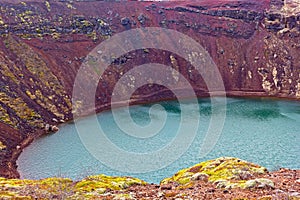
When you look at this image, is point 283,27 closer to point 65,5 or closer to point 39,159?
point 65,5

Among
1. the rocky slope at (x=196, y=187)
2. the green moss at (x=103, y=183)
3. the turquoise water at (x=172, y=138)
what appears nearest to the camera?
the rocky slope at (x=196, y=187)

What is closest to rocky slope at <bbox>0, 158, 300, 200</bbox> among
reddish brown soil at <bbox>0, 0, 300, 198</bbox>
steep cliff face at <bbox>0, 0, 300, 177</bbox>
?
steep cliff face at <bbox>0, 0, 300, 177</bbox>

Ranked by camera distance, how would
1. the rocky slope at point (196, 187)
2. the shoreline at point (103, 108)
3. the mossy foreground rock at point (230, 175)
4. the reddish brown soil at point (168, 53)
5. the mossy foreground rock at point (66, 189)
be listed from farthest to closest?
the reddish brown soil at point (168, 53)
the shoreline at point (103, 108)
the mossy foreground rock at point (66, 189)
the mossy foreground rock at point (230, 175)
the rocky slope at point (196, 187)

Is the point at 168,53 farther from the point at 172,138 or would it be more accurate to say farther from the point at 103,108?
the point at 172,138

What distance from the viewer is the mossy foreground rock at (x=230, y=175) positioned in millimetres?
40688

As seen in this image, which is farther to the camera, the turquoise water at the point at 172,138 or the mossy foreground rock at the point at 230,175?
Answer: the turquoise water at the point at 172,138

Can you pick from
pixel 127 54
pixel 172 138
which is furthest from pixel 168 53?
pixel 172 138

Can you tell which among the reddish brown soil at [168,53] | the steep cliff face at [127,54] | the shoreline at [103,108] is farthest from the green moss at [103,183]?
the reddish brown soil at [168,53]

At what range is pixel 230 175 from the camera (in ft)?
159

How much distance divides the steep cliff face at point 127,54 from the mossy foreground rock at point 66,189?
5988cm

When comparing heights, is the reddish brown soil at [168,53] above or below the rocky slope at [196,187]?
above

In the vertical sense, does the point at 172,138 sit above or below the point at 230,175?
above

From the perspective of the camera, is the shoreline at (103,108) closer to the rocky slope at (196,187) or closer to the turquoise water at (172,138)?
the turquoise water at (172,138)

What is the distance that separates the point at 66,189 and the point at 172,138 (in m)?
62.2
